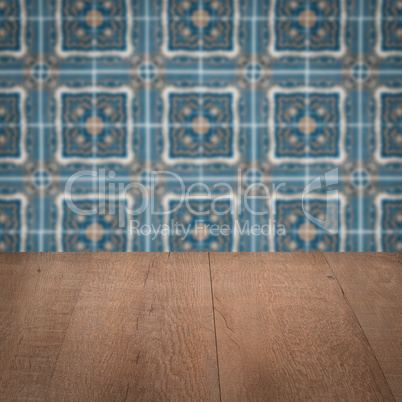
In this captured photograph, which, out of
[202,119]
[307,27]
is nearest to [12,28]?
[202,119]

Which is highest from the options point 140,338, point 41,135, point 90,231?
point 41,135

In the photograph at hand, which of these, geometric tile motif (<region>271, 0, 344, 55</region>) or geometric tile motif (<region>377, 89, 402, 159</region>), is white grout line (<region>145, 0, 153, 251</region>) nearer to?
geometric tile motif (<region>271, 0, 344, 55</region>)

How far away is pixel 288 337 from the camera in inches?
37.3

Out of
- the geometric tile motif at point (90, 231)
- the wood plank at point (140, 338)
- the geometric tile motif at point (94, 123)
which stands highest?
the geometric tile motif at point (94, 123)

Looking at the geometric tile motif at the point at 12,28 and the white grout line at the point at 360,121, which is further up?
the geometric tile motif at the point at 12,28

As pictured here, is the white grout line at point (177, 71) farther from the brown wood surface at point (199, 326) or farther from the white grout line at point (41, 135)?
the brown wood surface at point (199, 326)

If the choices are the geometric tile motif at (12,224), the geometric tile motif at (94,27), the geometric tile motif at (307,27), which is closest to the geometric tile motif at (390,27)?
the geometric tile motif at (307,27)

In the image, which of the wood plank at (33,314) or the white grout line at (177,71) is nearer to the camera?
the wood plank at (33,314)

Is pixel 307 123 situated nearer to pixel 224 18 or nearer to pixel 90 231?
pixel 224 18

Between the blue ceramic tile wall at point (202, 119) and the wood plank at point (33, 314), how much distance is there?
0.39 feet

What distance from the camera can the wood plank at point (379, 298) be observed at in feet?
2.88

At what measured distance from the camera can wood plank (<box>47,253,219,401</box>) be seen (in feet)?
2.59

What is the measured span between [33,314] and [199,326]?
324 mm

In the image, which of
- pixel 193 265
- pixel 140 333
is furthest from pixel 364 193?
pixel 140 333
